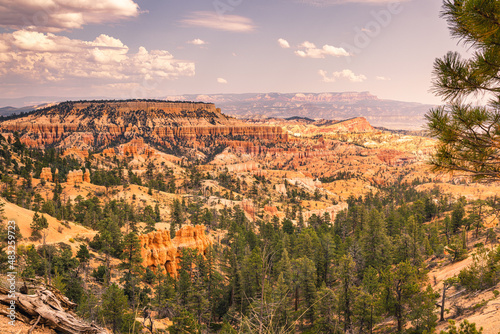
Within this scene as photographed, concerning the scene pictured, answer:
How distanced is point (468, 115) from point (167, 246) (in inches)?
2039

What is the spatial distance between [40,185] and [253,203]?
61.6m

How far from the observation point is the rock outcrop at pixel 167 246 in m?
50.0

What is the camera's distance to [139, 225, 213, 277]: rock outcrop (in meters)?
50.0

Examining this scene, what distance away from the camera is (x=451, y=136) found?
29.9ft

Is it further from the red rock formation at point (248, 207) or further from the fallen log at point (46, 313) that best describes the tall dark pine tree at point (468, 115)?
the red rock formation at point (248, 207)

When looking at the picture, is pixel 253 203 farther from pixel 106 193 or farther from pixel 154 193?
pixel 106 193

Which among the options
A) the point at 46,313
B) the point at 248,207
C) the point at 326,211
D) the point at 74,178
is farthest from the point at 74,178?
the point at 46,313

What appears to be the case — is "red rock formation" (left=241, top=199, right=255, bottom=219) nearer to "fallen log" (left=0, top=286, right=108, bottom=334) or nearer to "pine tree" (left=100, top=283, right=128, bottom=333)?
"pine tree" (left=100, top=283, right=128, bottom=333)

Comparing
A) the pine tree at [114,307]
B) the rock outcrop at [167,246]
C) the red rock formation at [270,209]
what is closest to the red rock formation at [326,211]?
the red rock formation at [270,209]

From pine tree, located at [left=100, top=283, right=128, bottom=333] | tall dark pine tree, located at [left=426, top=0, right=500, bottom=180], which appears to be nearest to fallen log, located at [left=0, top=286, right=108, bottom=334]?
tall dark pine tree, located at [left=426, top=0, right=500, bottom=180]

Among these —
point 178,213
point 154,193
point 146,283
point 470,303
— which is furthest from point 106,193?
point 470,303

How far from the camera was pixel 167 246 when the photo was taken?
53.9 meters

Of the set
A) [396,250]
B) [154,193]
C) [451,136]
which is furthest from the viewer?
[154,193]

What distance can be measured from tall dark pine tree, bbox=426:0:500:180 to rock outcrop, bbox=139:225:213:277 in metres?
42.5
